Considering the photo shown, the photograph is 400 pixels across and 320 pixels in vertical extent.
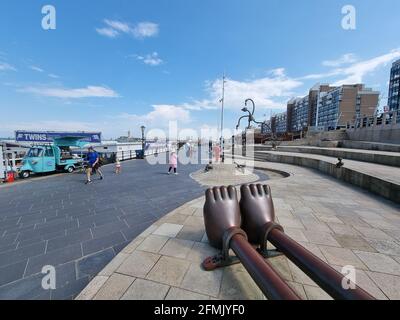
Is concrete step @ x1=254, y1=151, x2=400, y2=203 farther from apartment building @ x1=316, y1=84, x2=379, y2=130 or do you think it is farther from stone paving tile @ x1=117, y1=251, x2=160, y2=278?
apartment building @ x1=316, y1=84, x2=379, y2=130

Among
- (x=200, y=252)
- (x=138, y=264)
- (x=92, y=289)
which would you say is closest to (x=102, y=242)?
(x=138, y=264)

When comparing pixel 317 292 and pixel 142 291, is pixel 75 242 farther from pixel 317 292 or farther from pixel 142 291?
pixel 317 292

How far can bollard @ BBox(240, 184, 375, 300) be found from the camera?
1.53 m

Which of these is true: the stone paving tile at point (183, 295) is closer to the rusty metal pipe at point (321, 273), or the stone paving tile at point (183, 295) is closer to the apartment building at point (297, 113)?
the rusty metal pipe at point (321, 273)

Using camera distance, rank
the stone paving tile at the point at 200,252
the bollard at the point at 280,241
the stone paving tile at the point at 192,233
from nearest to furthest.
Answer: the bollard at the point at 280,241
the stone paving tile at the point at 200,252
the stone paving tile at the point at 192,233

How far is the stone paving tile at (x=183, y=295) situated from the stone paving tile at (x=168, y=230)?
1278 mm

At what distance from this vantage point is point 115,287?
2051mm

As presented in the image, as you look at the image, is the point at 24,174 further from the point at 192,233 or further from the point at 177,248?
the point at 177,248

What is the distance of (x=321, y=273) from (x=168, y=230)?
2500 millimetres

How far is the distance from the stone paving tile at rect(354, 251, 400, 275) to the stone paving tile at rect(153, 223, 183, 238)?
2822mm

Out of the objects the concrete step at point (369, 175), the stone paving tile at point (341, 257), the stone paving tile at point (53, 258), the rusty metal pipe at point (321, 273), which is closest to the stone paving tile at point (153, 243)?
the stone paving tile at point (53, 258)

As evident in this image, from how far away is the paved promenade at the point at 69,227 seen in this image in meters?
2.42

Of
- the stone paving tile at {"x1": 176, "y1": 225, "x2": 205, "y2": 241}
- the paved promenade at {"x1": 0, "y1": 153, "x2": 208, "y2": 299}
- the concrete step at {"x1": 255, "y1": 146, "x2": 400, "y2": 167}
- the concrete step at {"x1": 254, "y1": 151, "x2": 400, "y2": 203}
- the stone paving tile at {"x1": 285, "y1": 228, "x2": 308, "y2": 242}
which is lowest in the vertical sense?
the paved promenade at {"x1": 0, "y1": 153, "x2": 208, "y2": 299}

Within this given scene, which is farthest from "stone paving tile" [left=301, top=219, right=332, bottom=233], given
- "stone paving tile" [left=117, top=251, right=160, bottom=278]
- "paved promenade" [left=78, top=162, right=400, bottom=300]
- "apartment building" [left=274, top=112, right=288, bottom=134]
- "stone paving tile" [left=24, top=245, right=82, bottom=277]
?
"apartment building" [left=274, top=112, right=288, bottom=134]
